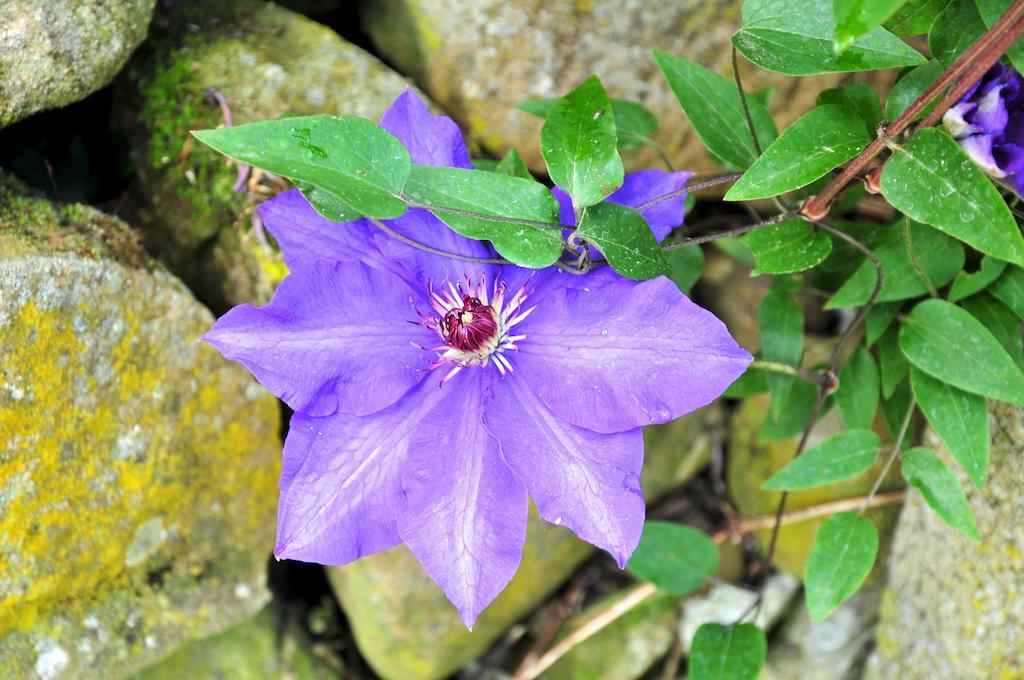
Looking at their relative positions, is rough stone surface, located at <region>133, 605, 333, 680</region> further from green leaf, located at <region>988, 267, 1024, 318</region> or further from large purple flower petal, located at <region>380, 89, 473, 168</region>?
green leaf, located at <region>988, 267, 1024, 318</region>

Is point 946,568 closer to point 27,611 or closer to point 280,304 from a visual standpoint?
point 280,304

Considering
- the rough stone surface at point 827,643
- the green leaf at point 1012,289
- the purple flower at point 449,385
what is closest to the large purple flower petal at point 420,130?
the purple flower at point 449,385

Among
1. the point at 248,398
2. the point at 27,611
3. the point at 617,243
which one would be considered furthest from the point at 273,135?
the point at 27,611

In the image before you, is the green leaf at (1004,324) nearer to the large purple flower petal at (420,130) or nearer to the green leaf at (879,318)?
the green leaf at (879,318)

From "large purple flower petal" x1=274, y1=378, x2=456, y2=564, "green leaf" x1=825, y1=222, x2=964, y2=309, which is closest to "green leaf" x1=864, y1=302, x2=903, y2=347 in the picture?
"green leaf" x1=825, y1=222, x2=964, y2=309

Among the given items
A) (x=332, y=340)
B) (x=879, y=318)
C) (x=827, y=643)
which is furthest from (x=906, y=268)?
(x=827, y=643)

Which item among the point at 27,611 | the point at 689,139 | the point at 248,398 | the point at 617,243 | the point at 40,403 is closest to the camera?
the point at 617,243
